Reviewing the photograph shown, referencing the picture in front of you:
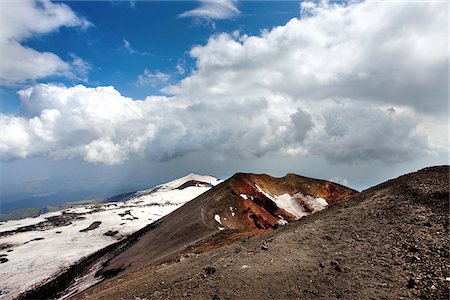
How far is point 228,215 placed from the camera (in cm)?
5994

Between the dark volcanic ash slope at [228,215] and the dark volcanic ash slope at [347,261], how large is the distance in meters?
14.7

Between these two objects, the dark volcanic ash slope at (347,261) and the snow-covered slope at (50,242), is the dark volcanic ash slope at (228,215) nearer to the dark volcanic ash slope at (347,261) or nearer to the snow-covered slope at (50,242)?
the dark volcanic ash slope at (347,261)

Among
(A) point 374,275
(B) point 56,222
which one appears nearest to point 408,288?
(A) point 374,275

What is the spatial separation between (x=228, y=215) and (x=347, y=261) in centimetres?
4130

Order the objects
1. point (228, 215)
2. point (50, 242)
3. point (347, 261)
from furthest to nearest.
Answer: point (50, 242) → point (228, 215) → point (347, 261)

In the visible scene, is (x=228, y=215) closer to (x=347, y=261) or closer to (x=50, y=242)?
(x=347, y=261)

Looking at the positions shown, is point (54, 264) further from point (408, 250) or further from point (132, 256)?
point (408, 250)

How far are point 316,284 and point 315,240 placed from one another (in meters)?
6.12

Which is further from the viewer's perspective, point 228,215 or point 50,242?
point 50,242

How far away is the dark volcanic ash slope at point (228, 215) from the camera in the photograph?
45303 mm

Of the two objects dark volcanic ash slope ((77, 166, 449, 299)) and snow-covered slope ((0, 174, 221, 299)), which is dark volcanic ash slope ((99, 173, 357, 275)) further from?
snow-covered slope ((0, 174, 221, 299))

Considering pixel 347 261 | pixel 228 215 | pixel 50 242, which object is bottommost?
pixel 347 261

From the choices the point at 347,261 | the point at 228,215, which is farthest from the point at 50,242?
the point at 347,261

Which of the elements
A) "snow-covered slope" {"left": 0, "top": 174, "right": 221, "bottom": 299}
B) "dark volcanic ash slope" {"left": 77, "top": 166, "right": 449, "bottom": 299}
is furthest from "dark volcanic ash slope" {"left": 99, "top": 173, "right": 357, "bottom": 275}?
"snow-covered slope" {"left": 0, "top": 174, "right": 221, "bottom": 299}
